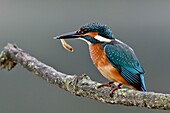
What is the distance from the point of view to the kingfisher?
0.85 m

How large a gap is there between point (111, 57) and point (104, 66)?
0.03 metres

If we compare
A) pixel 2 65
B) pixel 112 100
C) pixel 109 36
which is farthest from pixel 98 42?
pixel 2 65

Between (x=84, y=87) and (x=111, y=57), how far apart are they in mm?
87

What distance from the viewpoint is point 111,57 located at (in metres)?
0.89

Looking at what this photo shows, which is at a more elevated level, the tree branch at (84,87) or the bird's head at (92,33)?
the bird's head at (92,33)

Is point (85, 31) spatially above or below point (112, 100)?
above

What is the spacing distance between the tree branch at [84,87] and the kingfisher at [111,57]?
0.02 meters

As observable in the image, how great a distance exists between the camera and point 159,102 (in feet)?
2.38

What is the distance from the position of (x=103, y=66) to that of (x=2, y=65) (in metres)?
0.45

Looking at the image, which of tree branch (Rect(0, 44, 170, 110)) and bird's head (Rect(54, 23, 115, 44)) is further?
bird's head (Rect(54, 23, 115, 44))

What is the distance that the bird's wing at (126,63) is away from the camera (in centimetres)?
85

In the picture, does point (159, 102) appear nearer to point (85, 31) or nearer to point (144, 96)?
point (144, 96)

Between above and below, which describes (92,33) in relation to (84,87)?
above

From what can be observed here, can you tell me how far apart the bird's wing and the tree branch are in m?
0.04
